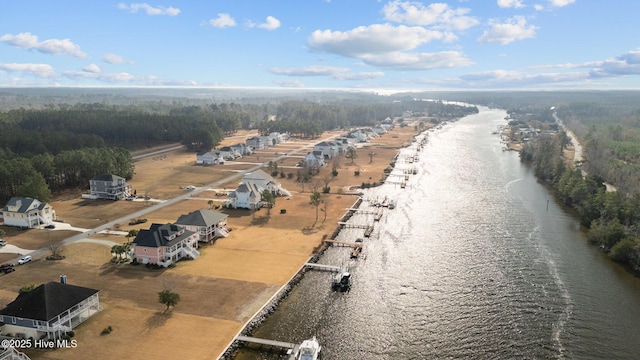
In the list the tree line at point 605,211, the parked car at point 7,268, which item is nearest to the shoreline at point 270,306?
the parked car at point 7,268

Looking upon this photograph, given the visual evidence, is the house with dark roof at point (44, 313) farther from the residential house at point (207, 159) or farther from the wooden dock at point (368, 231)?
the residential house at point (207, 159)

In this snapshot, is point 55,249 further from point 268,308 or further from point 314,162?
point 314,162

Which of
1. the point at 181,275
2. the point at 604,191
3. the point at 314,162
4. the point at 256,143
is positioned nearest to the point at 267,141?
the point at 256,143

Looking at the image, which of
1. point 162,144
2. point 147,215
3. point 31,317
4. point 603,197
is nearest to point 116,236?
point 147,215

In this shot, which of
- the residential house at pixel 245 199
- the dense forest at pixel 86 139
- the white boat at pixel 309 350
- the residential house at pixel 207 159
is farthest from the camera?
the residential house at pixel 207 159

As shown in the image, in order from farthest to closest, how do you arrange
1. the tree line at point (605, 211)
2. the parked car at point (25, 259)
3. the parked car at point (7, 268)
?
the tree line at point (605, 211) → the parked car at point (25, 259) → the parked car at point (7, 268)
